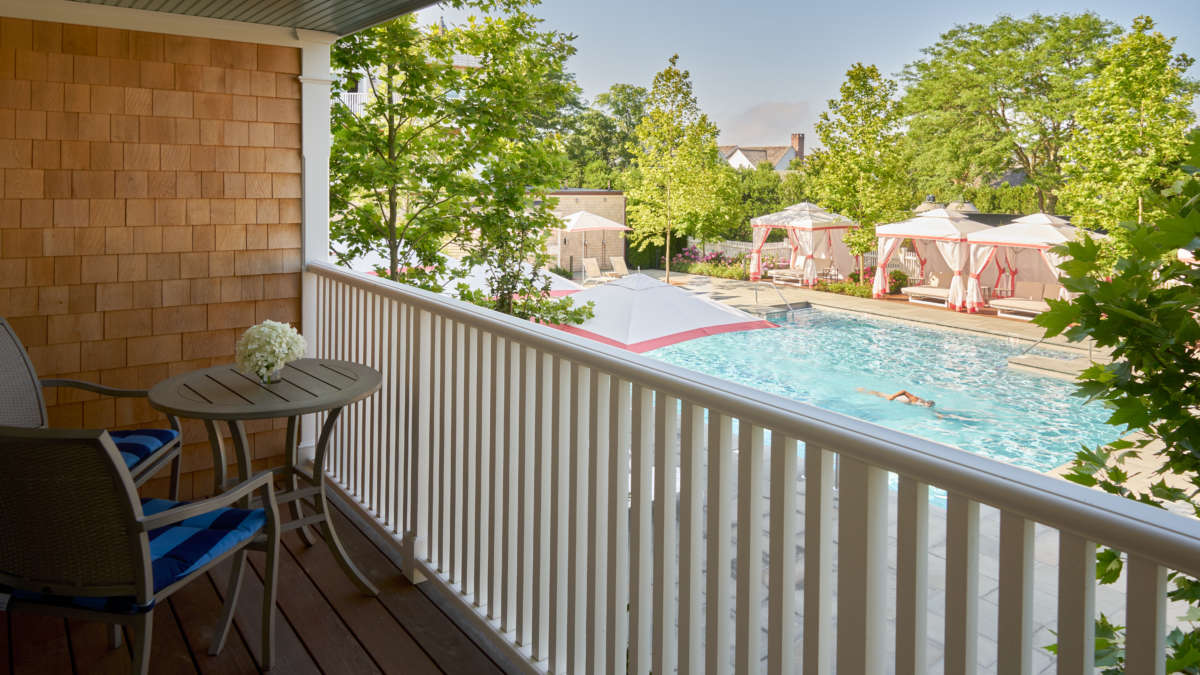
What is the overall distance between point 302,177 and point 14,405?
62.8 inches

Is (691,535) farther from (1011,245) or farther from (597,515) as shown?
(1011,245)

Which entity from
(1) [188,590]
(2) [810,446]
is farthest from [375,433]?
(2) [810,446]

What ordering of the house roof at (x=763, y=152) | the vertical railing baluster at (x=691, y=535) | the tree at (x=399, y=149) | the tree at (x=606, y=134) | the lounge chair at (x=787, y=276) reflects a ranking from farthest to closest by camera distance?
1. the house roof at (x=763, y=152)
2. the tree at (x=606, y=134)
3. the lounge chair at (x=787, y=276)
4. the tree at (x=399, y=149)
5. the vertical railing baluster at (x=691, y=535)

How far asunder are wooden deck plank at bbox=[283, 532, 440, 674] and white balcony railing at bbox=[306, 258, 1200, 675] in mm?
199

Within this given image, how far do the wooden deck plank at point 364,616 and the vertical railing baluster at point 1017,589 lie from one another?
1.69 metres

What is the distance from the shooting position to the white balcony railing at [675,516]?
1.04 metres

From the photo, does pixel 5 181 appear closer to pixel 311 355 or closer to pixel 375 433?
pixel 311 355

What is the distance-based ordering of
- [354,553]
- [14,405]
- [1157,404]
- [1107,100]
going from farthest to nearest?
[1107,100] < [354,553] < [14,405] < [1157,404]

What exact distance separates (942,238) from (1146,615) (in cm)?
2877

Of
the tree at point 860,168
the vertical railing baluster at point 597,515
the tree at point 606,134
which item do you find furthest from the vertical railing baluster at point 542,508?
the tree at point 606,134

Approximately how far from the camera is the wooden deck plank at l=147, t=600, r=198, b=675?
2.32m

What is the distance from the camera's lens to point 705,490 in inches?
65.9

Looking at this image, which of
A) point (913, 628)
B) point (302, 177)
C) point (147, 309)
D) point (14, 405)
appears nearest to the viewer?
point (913, 628)

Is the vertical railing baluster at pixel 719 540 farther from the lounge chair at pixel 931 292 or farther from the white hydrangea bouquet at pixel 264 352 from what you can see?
the lounge chair at pixel 931 292
